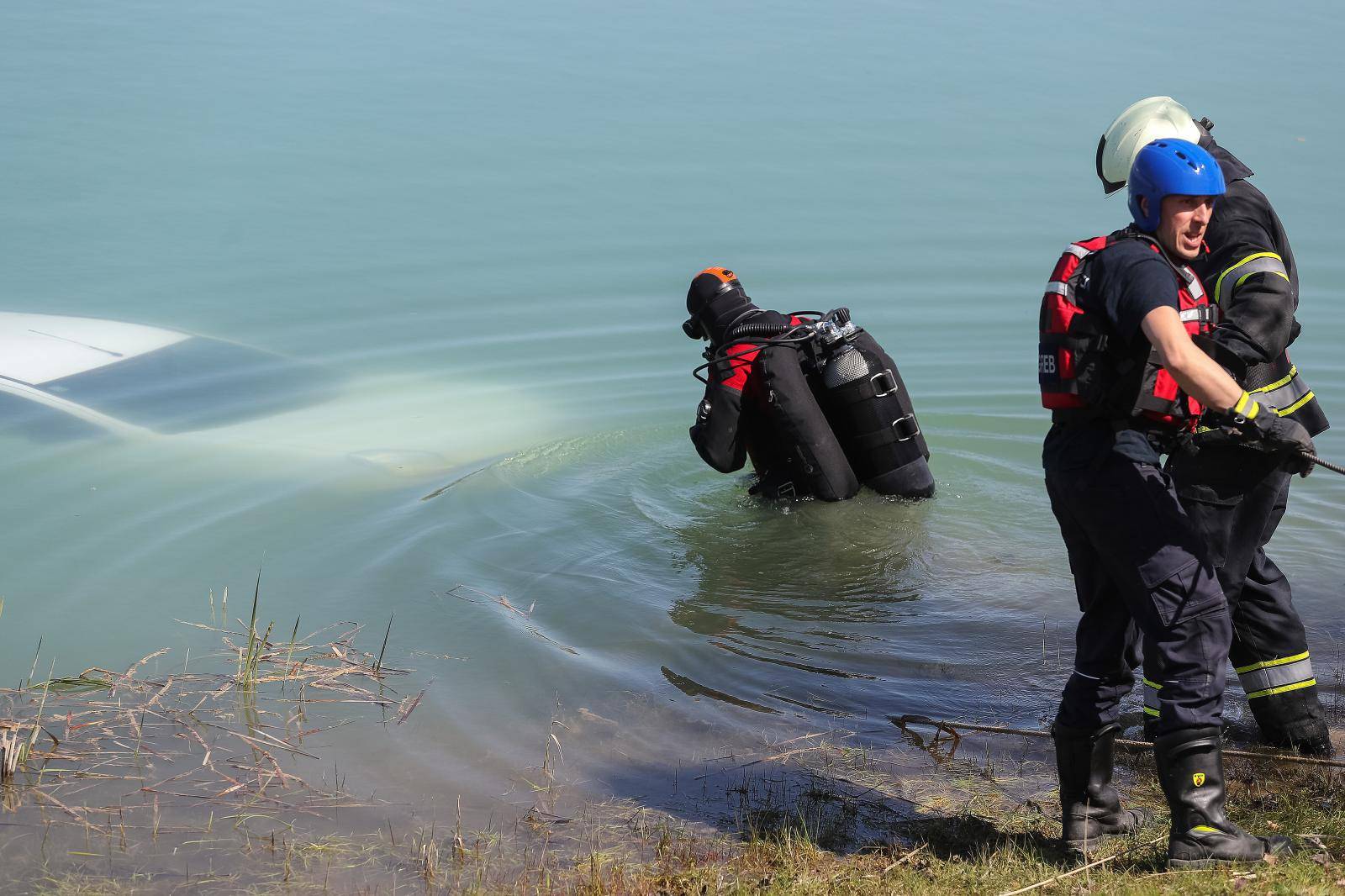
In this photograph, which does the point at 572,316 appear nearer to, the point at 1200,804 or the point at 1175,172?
the point at 1175,172

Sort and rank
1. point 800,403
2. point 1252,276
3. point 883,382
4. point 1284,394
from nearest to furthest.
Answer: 1. point 1252,276
2. point 1284,394
3. point 800,403
4. point 883,382

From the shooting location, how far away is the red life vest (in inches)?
143

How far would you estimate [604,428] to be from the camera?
32.1 ft

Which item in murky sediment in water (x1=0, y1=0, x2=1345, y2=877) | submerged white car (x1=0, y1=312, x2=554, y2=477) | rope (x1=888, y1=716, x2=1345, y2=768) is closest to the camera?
rope (x1=888, y1=716, x2=1345, y2=768)

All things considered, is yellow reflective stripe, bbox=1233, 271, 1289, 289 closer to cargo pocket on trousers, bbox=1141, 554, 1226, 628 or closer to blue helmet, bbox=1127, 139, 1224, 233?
blue helmet, bbox=1127, 139, 1224, 233

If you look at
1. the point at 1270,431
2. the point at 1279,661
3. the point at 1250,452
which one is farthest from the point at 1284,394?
the point at 1279,661

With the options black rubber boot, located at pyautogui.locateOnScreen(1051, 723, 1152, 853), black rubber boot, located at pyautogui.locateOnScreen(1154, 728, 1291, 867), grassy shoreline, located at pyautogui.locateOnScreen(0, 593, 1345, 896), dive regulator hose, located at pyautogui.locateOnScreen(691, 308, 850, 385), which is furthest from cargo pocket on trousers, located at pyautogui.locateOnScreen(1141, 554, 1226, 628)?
dive regulator hose, located at pyautogui.locateOnScreen(691, 308, 850, 385)

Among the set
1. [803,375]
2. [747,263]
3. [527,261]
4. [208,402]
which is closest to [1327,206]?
[747,263]

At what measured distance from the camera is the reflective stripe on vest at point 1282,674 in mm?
4637

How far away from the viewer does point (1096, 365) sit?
3.64 meters

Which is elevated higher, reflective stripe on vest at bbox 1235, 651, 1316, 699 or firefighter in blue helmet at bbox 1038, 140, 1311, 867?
firefighter in blue helmet at bbox 1038, 140, 1311, 867

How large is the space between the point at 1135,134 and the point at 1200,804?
2026 millimetres

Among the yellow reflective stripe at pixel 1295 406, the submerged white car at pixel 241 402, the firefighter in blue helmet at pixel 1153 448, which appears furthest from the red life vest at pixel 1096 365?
the submerged white car at pixel 241 402

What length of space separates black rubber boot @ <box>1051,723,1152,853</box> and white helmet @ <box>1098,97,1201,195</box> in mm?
1671
